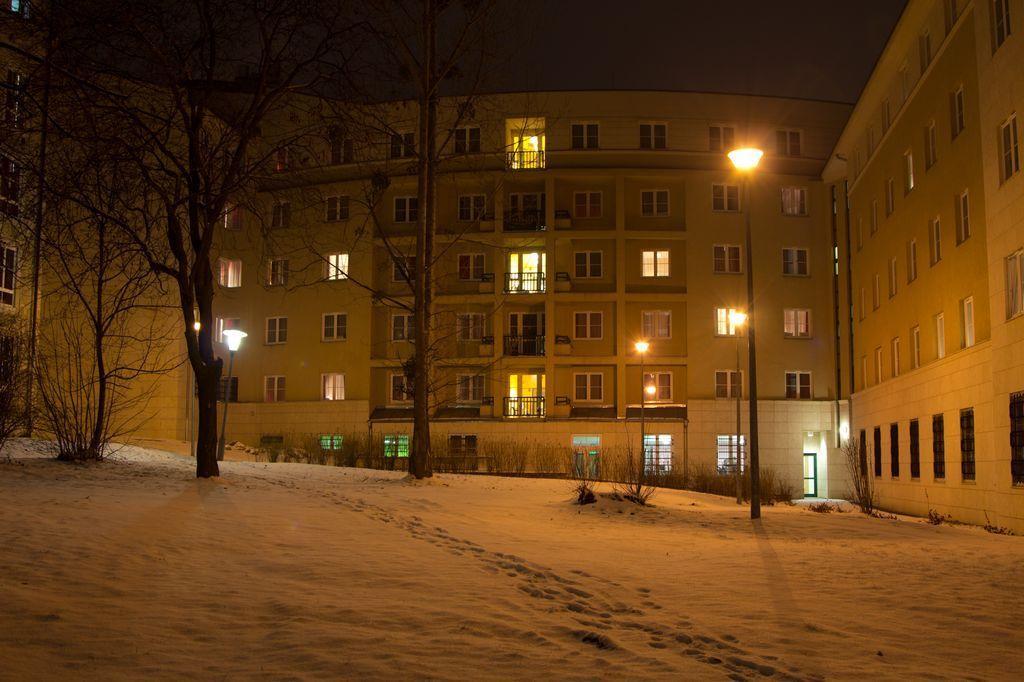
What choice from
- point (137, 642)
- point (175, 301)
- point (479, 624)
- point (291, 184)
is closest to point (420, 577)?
point (479, 624)

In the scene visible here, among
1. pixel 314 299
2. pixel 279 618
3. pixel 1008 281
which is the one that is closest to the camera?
pixel 279 618

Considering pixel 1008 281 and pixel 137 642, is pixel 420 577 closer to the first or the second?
pixel 137 642

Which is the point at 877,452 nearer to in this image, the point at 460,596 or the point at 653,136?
the point at 653,136

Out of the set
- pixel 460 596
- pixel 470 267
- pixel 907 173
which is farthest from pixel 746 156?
pixel 470 267

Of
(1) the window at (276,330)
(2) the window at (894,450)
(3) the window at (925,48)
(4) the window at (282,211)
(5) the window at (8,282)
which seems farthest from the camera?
(1) the window at (276,330)

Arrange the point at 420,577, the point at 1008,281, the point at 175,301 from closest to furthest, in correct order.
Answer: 1. the point at 420,577
2. the point at 1008,281
3. the point at 175,301

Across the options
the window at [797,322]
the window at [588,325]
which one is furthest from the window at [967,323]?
the window at [588,325]

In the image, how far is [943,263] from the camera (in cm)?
2891

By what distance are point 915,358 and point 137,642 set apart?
3042 cm

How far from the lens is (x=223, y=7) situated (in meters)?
18.8

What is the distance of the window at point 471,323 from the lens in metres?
49.5

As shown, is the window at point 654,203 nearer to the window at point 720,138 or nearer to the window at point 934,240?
the window at point 720,138

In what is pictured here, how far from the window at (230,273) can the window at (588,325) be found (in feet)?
61.0

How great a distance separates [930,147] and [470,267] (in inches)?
1001
